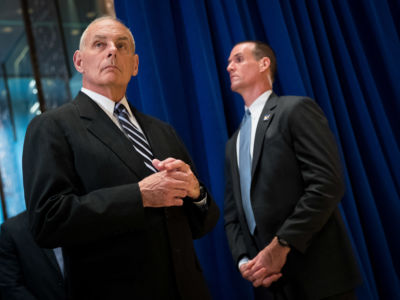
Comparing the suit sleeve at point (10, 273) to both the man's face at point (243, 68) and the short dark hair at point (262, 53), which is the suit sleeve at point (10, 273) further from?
the short dark hair at point (262, 53)

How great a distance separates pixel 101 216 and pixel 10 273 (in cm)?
100

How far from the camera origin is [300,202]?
1889mm

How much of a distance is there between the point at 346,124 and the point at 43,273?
2.16 meters

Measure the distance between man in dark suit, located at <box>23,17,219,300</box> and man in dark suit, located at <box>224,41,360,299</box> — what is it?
501 mm

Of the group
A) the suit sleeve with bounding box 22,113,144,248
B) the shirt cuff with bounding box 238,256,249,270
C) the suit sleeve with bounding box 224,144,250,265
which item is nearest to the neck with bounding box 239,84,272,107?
the suit sleeve with bounding box 224,144,250,265

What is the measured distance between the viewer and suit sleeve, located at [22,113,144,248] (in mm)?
1202

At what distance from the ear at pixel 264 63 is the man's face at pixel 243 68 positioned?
0.02 m

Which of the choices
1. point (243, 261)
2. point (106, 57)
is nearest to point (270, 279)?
point (243, 261)

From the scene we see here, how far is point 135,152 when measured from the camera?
1400 millimetres

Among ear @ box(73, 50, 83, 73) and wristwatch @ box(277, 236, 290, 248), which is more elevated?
ear @ box(73, 50, 83, 73)

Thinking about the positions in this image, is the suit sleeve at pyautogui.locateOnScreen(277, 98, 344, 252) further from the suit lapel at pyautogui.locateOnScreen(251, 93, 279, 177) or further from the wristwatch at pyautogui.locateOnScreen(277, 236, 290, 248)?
the suit lapel at pyautogui.locateOnScreen(251, 93, 279, 177)

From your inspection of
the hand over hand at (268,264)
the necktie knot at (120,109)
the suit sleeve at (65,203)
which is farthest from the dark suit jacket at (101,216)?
the hand over hand at (268,264)

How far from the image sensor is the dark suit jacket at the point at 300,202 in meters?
1.84

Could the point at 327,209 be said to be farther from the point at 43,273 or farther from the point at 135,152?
the point at 43,273
